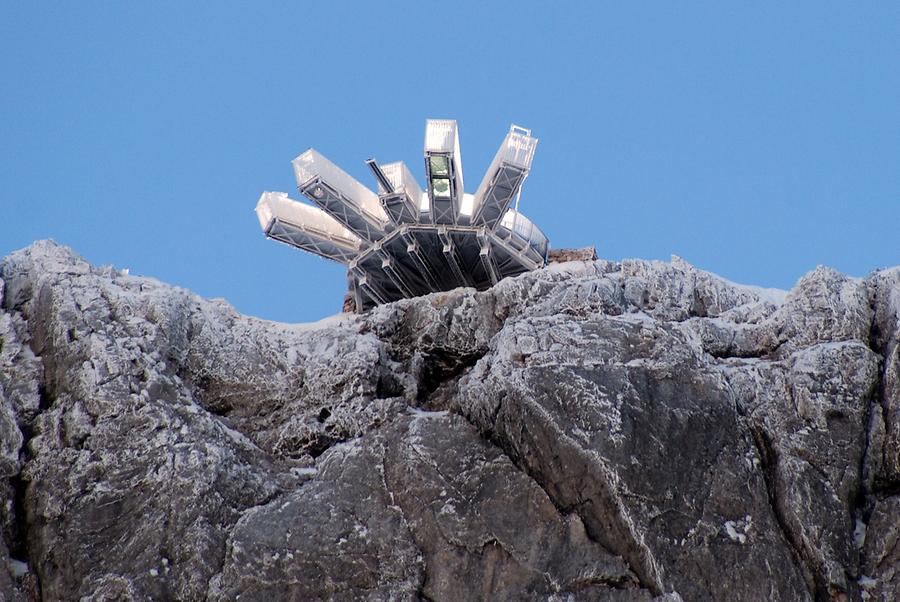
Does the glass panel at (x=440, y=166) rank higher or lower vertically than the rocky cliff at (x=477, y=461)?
higher

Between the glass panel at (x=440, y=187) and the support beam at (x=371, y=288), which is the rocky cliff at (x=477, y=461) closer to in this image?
the glass panel at (x=440, y=187)

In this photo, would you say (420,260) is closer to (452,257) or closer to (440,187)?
(452,257)

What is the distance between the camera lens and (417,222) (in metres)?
27.5

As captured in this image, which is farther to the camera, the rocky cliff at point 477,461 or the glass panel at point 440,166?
the glass panel at point 440,166

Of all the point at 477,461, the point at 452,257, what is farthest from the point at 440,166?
the point at 477,461

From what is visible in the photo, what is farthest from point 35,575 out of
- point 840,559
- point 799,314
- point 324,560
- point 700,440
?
point 799,314

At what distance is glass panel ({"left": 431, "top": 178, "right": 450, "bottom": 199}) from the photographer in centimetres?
2641

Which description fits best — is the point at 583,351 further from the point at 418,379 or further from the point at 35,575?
the point at 35,575

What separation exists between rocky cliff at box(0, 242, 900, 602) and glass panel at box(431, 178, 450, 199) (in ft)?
26.2

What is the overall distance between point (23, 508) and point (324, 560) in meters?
4.93

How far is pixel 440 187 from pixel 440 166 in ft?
2.52

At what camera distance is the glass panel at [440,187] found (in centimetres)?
2641

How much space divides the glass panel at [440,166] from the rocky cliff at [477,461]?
767 cm

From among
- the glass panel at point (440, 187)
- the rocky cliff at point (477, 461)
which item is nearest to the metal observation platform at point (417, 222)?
the glass panel at point (440, 187)
